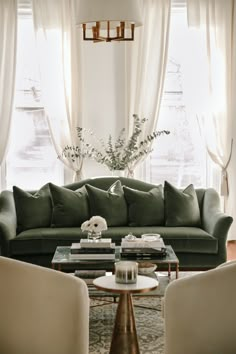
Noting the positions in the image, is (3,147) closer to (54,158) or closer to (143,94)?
(54,158)

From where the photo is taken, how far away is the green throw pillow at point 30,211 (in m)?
6.12

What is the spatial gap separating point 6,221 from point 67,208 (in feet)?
2.04

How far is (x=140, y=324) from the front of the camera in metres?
4.76

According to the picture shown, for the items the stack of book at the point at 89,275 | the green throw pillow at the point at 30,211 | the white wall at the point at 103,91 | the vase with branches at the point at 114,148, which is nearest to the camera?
the stack of book at the point at 89,275

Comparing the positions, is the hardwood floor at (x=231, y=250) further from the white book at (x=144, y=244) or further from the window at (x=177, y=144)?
the white book at (x=144, y=244)

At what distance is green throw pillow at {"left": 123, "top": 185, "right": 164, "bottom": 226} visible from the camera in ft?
20.3

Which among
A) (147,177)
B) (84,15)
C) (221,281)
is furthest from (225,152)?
(221,281)

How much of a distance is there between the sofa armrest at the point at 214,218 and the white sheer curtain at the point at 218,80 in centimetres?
132

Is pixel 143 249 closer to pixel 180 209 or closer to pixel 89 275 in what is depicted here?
pixel 89 275

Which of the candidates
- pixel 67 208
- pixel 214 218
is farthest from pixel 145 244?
pixel 67 208

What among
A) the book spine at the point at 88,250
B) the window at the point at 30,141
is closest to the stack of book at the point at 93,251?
the book spine at the point at 88,250

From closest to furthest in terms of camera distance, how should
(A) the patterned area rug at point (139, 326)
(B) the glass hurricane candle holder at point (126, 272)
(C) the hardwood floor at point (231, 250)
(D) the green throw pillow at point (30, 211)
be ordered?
(B) the glass hurricane candle holder at point (126, 272) → (A) the patterned area rug at point (139, 326) → (D) the green throw pillow at point (30, 211) → (C) the hardwood floor at point (231, 250)

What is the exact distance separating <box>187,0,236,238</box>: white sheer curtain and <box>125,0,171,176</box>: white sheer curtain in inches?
14.2

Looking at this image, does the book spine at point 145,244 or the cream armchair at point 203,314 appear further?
the book spine at point 145,244
